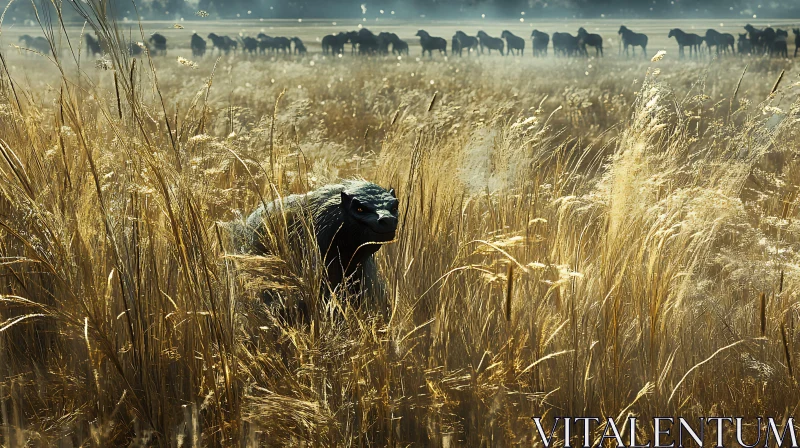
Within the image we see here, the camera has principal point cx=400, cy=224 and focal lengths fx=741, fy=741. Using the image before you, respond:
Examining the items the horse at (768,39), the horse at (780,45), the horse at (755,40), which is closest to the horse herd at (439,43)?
the horse at (755,40)

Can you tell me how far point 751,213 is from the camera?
15.1ft

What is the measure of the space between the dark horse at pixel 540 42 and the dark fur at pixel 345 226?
3523 cm

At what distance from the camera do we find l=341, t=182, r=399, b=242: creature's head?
2.43 meters

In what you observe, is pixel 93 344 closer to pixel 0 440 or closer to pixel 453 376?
pixel 0 440

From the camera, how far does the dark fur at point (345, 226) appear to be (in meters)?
2.48

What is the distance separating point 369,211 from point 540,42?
36.6 metres

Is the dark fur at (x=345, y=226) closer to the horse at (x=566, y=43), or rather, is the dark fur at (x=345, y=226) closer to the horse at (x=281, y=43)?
the horse at (x=566, y=43)

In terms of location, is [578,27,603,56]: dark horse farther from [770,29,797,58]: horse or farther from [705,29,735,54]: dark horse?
[770,29,797,58]: horse

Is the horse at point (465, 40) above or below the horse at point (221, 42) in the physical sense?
below

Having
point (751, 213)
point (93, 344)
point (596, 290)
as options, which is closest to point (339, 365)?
point (93, 344)

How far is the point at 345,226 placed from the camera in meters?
2.60

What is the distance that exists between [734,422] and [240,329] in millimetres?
1518

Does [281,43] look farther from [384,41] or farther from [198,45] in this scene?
[384,41]

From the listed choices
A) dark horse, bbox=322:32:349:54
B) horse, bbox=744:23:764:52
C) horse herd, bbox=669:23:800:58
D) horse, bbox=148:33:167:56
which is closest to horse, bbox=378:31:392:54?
dark horse, bbox=322:32:349:54
